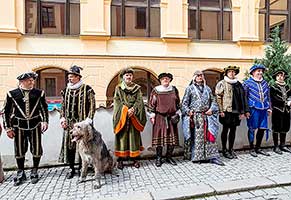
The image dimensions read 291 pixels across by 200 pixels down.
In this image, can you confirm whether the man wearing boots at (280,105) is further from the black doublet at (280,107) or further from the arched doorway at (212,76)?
the arched doorway at (212,76)

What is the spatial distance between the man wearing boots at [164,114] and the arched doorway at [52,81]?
8393 millimetres

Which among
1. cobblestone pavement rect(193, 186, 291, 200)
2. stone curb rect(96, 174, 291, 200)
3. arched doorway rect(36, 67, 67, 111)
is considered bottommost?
cobblestone pavement rect(193, 186, 291, 200)

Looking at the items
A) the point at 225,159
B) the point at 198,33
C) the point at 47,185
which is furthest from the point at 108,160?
the point at 198,33

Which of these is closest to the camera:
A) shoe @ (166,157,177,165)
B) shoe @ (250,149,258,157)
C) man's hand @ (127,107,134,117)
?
man's hand @ (127,107,134,117)

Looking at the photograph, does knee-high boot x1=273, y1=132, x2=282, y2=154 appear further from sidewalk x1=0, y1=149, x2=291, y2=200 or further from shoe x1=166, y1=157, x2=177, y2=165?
shoe x1=166, y1=157, x2=177, y2=165

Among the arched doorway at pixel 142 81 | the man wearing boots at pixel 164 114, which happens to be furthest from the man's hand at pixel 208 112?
the arched doorway at pixel 142 81

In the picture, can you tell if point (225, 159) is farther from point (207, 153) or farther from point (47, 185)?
point (47, 185)

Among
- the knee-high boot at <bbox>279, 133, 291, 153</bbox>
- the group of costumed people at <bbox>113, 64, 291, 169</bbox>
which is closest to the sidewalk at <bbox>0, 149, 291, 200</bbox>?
the group of costumed people at <bbox>113, 64, 291, 169</bbox>

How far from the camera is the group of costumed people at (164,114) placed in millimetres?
4910

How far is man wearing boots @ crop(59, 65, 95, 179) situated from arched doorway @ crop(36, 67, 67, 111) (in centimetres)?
843

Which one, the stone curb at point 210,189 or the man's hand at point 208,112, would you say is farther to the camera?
the man's hand at point 208,112

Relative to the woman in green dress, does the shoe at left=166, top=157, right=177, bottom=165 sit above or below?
below

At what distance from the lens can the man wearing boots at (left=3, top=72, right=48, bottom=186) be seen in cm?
483

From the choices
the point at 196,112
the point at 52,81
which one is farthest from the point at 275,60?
the point at 52,81
